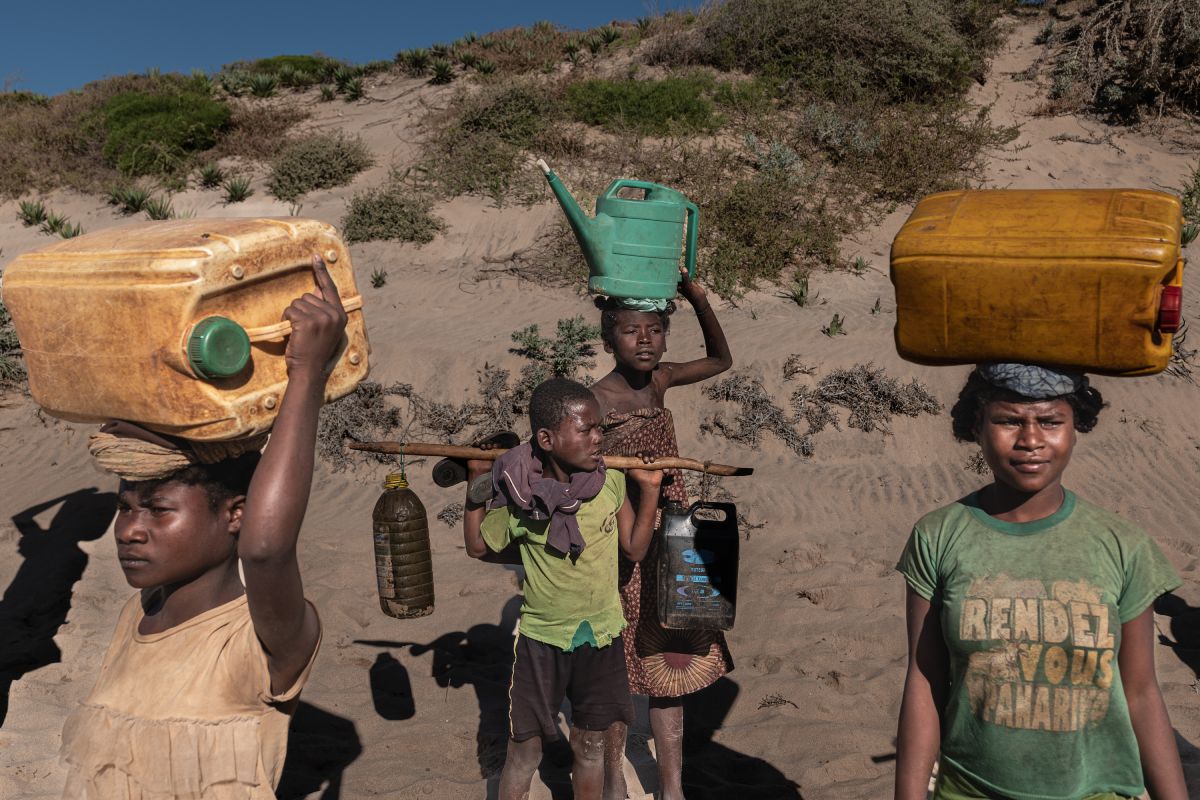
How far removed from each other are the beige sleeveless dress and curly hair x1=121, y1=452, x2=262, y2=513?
250 mm

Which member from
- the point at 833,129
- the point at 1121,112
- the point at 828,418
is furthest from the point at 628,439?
the point at 1121,112

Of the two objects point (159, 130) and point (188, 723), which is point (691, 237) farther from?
point (159, 130)

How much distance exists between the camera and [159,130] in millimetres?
14664

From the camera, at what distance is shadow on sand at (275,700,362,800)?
12.7 ft

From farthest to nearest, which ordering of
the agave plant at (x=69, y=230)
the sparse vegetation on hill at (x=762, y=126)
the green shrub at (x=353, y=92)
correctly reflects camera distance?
the green shrub at (x=353, y=92)
the agave plant at (x=69, y=230)
the sparse vegetation on hill at (x=762, y=126)

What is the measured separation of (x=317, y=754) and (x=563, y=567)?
1939 millimetres

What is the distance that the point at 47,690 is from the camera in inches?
173

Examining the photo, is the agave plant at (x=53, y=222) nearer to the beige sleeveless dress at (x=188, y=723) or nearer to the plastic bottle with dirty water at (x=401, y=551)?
the plastic bottle with dirty water at (x=401, y=551)

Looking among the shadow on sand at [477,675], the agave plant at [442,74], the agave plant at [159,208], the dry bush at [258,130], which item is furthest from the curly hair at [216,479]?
the agave plant at [442,74]

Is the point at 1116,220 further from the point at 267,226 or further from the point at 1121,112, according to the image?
the point at 1121,112

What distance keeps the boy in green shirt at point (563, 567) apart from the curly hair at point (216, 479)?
103 centimetres

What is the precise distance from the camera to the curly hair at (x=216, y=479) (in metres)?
1.86

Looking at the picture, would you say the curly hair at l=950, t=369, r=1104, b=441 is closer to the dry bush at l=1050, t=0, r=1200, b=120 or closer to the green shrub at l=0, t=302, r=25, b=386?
the green shrub at l=0, t=302, r=25, b=386

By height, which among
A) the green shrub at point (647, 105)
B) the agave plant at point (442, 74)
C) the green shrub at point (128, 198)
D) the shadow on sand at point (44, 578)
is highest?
the agave plant at point (442, 74)
